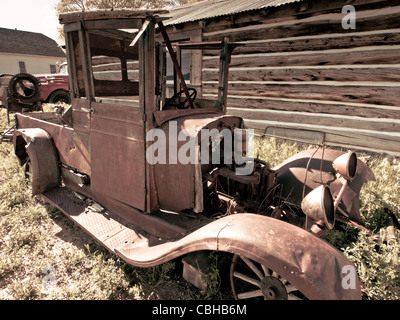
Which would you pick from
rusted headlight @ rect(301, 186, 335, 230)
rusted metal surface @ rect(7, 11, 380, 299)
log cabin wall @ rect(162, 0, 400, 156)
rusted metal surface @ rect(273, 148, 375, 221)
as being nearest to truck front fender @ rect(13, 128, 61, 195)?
rusted metal surface @ rect(7, 11, 380, 299)

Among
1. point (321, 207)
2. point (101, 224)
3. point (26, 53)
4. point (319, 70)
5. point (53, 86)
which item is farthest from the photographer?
point (26, 53)

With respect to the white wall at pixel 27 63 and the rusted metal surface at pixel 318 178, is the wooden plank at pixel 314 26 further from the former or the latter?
the white wall at pixel 27 63

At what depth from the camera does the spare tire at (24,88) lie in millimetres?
6647

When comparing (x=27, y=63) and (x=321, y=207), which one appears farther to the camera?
(x=27, y=63)

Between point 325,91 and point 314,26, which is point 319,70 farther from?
point 314,26

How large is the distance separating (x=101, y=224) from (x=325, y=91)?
5.35m

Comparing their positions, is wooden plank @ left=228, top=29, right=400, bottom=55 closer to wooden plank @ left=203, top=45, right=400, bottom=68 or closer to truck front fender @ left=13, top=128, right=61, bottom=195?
wooden plank @ left=203, top=45, right=400, bottom=68

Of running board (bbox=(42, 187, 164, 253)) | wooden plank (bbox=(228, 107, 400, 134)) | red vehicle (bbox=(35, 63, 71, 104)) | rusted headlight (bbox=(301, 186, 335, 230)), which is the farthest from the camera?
red vehicle (bbox=(35, 63, 71, 104))

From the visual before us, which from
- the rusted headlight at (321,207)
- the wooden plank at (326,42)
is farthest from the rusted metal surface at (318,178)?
the wooden plank at (326,42)

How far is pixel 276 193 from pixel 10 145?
6253mm

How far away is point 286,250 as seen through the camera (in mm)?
1514

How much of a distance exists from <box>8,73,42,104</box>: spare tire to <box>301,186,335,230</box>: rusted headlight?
25.3 feet

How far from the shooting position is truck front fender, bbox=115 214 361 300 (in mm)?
1425

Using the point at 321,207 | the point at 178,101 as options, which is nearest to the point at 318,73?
the point at 178,101
